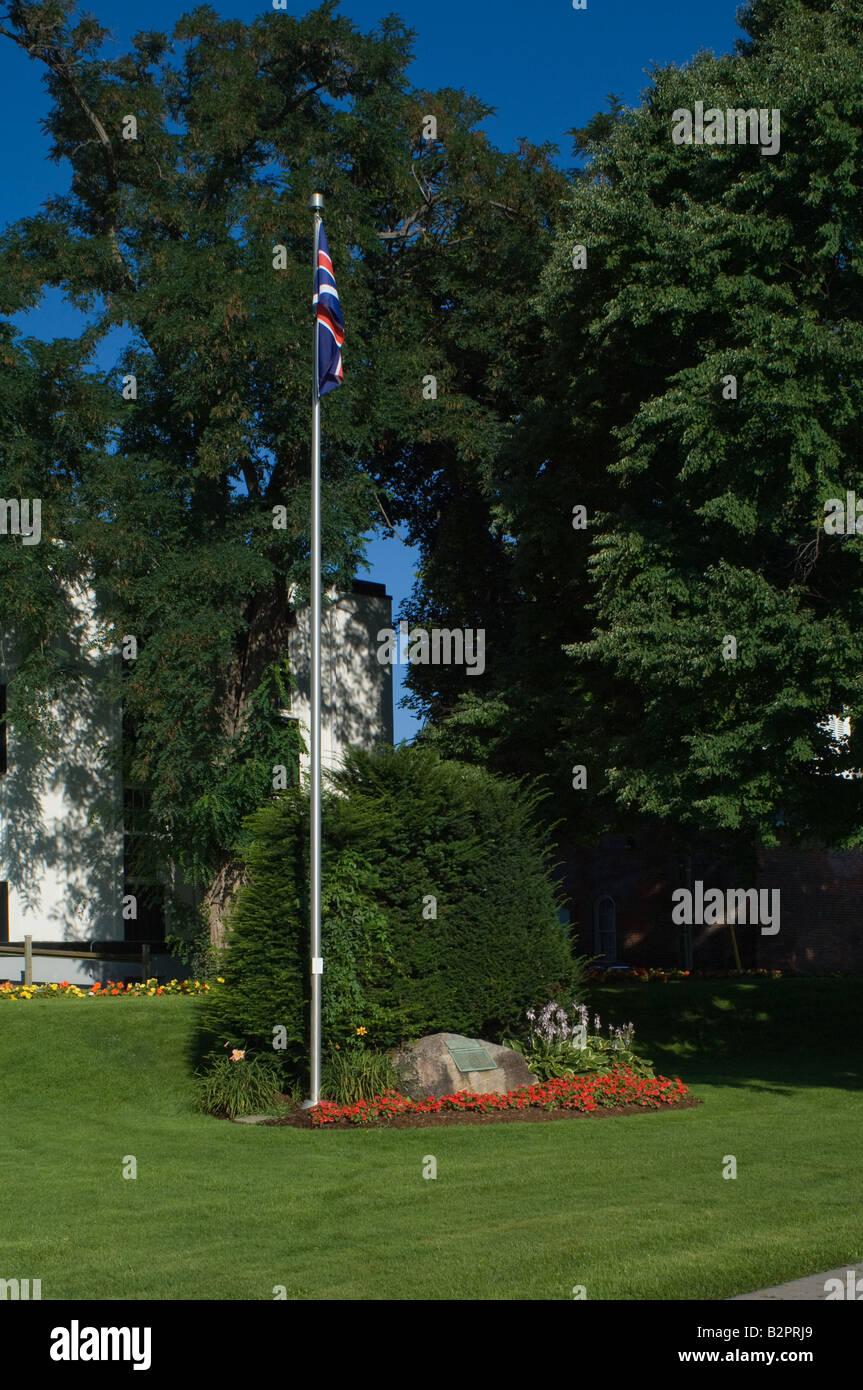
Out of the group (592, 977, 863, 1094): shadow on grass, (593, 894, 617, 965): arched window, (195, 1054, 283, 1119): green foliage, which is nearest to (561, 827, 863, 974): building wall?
(593, 894, 617, 965): arched window

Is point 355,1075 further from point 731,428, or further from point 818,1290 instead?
point 818,1290

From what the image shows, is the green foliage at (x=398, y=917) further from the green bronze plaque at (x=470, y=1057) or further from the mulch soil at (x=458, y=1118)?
the mulch soil at (x=458, y=1118)

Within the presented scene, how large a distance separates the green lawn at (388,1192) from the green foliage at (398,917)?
1.91m

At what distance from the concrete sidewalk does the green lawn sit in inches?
7.0

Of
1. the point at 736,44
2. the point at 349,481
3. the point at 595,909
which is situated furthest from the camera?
the point at 595,909

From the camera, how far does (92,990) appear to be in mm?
22797

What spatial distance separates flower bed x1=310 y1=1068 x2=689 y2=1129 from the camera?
14859 millimetres

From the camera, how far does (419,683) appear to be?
30234 millimetres

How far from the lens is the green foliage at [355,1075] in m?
15.5

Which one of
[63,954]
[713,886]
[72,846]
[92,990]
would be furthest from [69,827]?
[713,886]

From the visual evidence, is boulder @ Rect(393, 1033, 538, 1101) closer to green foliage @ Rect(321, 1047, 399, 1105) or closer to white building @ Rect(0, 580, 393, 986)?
green foliage @ Rect(321, 1047, 399, 1105)
